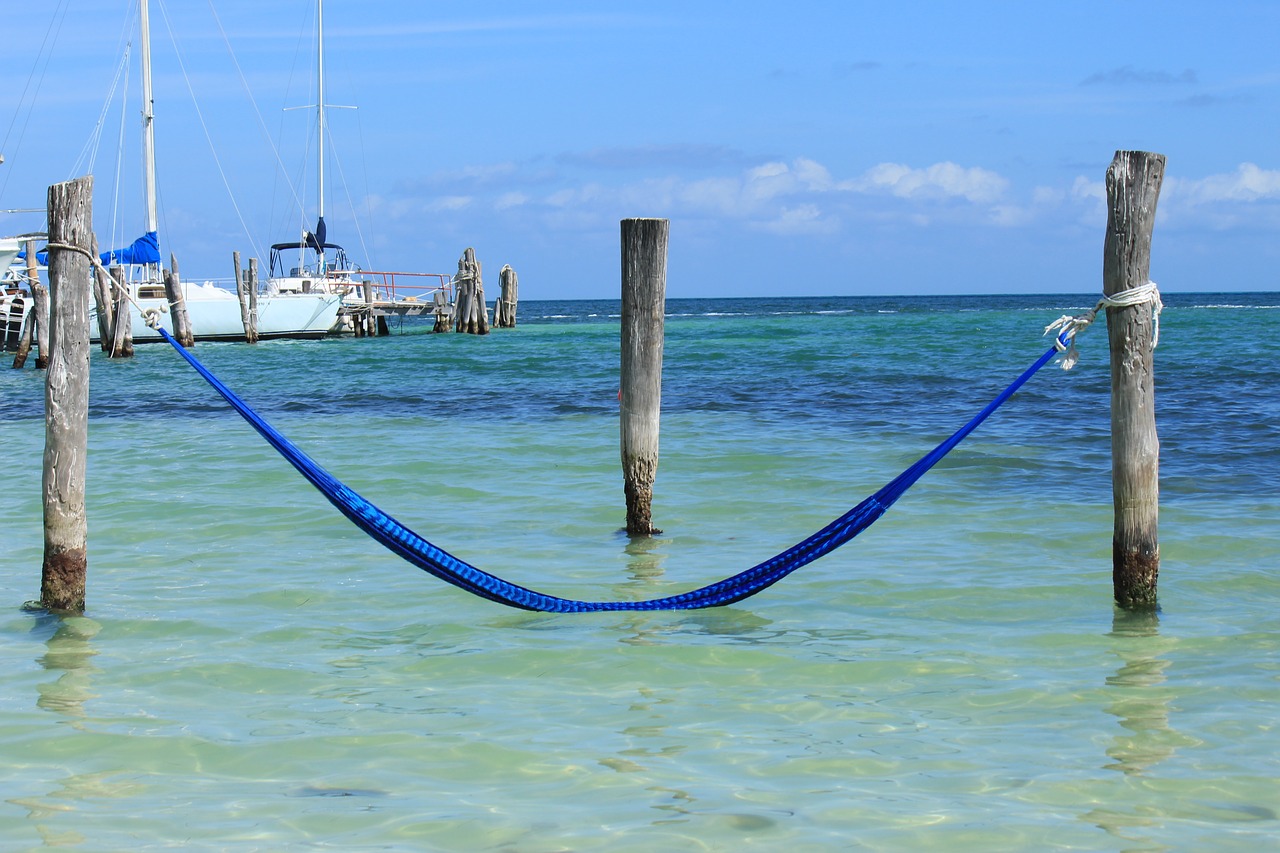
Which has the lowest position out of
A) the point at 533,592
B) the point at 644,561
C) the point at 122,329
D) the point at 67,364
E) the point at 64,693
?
the point at 64,693

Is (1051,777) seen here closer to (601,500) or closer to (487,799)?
(487,799)

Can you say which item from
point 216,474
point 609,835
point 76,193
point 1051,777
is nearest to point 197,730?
point 609,835

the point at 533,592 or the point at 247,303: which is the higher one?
the point at 247,303

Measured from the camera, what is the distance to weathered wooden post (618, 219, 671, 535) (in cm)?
752

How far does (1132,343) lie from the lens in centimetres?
567

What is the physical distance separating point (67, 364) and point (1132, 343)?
203 inches

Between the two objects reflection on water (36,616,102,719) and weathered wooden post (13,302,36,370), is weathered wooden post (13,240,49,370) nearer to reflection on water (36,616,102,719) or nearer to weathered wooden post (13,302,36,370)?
weathered wooden post (13,302,36,370)

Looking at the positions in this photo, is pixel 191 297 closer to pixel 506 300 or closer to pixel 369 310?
pixel 369 310

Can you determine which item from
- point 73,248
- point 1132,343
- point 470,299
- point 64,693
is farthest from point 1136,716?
point 470,299

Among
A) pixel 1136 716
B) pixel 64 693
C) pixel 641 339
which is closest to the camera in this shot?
pixel 1136 716

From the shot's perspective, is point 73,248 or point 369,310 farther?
point 369,310

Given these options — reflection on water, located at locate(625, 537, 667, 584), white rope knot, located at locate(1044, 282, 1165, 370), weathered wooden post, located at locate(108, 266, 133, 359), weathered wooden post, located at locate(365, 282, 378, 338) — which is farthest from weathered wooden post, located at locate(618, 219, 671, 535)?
weathered wooden post, located at locate(365, 282, 378, 338)

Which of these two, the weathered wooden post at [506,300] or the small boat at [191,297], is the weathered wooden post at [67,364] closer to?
the small boat at [191,297]

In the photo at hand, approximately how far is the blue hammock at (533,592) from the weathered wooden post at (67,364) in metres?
0.65
